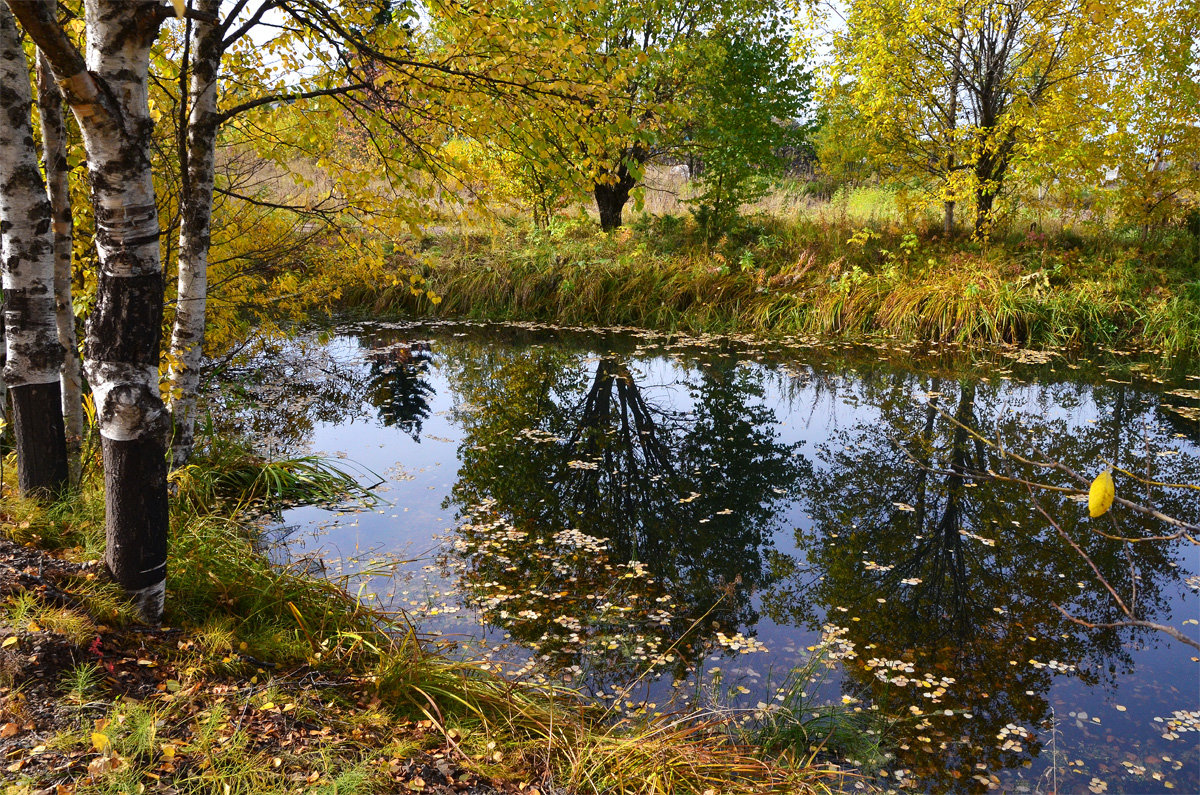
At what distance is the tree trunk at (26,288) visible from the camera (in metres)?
3.54

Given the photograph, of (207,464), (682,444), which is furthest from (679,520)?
(207,464)

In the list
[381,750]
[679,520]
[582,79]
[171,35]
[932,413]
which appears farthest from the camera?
[932,413]

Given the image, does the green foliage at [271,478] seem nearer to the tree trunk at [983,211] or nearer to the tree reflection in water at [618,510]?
the tree reflection in water at [618,510]

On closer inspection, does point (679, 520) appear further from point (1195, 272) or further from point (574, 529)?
point (1195, 272)

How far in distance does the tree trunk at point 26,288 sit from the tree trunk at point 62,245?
141 millimetres

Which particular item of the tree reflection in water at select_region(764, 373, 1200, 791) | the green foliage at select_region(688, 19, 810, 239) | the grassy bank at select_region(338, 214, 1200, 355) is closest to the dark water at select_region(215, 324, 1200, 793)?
the tree reflection in water at select_region(764, 373, 1200, 791)

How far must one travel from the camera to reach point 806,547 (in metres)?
5.15

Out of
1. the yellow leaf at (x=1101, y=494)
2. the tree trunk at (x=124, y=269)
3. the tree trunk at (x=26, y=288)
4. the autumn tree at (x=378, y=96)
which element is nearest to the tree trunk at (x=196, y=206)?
the autumn tree at (x=378, y=96)

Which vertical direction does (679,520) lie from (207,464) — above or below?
below

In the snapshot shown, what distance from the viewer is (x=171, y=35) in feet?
16.9

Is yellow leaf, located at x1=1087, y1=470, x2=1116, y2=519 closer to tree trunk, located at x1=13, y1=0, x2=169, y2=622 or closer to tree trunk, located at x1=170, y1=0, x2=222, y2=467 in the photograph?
tree trunk, located at x1=13, y1=0, x2=169, y2=622

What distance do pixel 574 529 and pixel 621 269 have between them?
841 cm

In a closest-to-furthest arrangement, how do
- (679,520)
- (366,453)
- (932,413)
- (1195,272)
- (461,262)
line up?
1. (679,520)
2. (366,453)
3. (932,413)
4. (1195,272)
5. (461,262)

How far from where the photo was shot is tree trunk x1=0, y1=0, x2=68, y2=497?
139 inches
